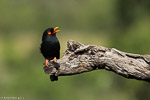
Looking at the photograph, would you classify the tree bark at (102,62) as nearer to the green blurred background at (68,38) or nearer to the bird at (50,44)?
the bird at (50,44)

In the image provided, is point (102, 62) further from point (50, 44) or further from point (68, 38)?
point (68, 38)

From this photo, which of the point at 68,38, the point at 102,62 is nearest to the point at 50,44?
the point at 102,62

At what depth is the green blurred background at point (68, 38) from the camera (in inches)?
706

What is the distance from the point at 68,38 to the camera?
23.8 m

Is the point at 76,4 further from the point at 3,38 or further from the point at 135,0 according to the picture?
the point at 135,0

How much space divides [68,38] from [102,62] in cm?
1784

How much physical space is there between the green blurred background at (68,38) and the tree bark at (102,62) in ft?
28.2

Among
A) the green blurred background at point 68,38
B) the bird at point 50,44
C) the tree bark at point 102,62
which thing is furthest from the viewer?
the green blurred background at point 68,38

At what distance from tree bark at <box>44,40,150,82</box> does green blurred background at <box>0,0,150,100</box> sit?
8.60 m

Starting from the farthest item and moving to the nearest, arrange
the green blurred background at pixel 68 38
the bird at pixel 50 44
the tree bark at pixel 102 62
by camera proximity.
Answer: the green blurred background at pixel 68 38 < the bird at pixel 50 44 < the tree bark at pixel 102 62

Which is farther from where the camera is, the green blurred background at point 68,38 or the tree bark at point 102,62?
the green blurred background at point 68,38

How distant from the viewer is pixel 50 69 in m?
6.34

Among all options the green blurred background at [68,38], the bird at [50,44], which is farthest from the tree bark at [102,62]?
the green blurred background at [68,38]

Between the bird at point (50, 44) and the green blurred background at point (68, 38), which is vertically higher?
the bird at point (50, 44)
